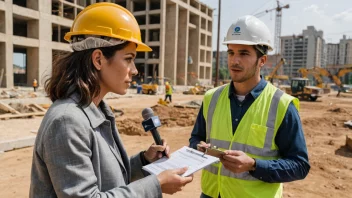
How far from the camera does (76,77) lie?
1441 mm

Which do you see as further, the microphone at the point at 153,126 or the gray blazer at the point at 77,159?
the microphone at the point at 153,126

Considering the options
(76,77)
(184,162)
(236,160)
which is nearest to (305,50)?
(236,160)

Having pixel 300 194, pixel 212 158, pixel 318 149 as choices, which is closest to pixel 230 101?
pixel 212 158

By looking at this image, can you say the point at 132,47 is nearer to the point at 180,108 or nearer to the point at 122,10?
the point at 122,10

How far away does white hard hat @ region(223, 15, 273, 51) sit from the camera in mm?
2268

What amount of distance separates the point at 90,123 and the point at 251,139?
1186mm

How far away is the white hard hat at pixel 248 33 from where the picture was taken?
227 cm

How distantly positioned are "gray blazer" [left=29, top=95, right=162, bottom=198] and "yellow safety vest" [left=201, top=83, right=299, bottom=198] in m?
0.85

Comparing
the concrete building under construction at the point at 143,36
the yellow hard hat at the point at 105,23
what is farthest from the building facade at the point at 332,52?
the yellow hard hat at the point at 105,23

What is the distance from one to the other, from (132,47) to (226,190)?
128 cm

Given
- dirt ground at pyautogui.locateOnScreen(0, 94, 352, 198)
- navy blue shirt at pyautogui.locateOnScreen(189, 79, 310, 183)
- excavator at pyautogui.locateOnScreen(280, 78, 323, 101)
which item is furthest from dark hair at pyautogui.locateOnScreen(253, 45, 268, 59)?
excavator at pyautogui.locateOnScreen(280, 78, 323, 101)

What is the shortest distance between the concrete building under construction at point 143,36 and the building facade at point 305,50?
58.0 m

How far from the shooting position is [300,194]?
4781mm

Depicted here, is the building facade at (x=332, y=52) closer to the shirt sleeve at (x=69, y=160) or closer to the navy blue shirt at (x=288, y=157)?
the navy blue shirt at (x=288, y=157)
